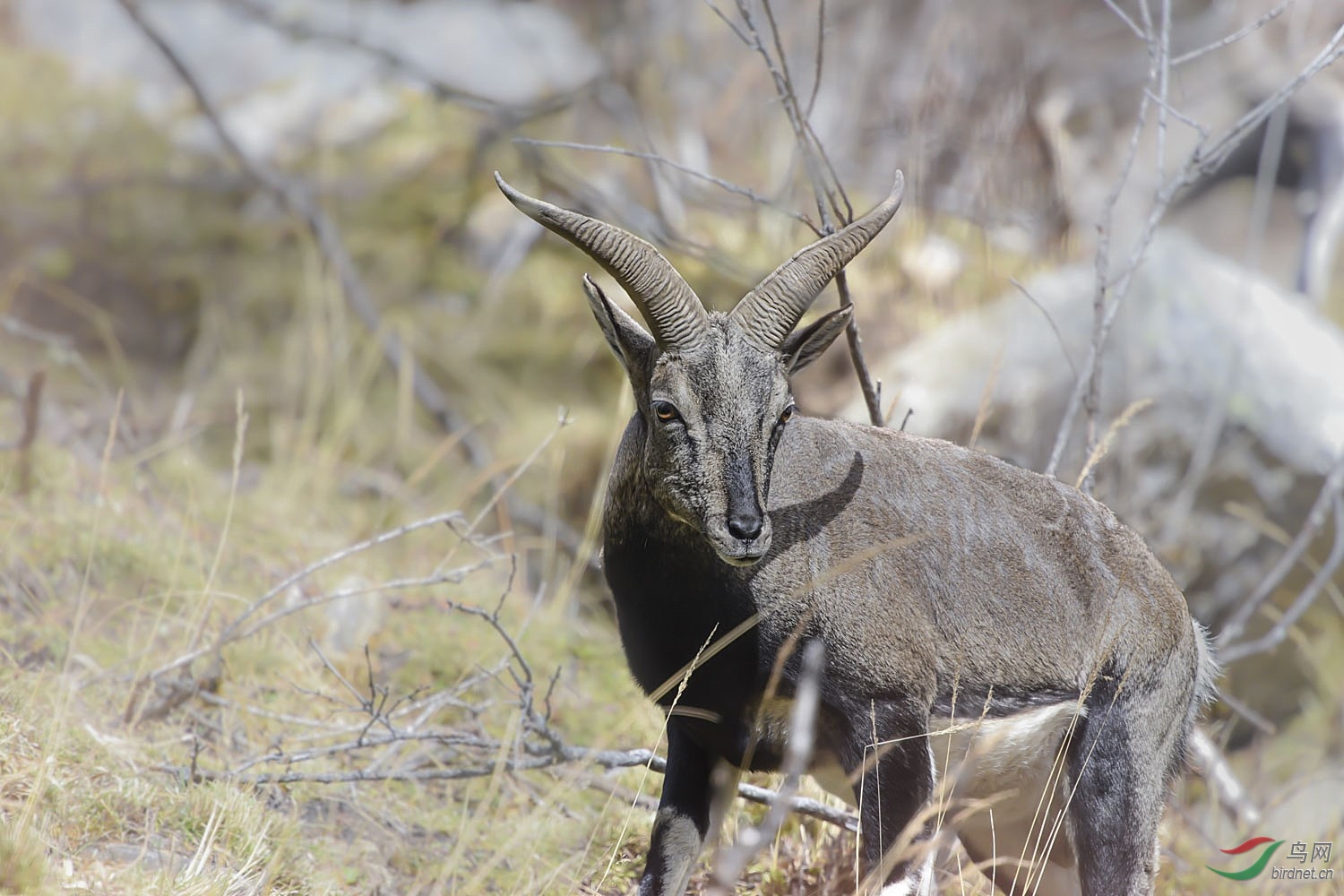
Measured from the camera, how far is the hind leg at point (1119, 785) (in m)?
4.40

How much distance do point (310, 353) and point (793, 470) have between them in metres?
7.59

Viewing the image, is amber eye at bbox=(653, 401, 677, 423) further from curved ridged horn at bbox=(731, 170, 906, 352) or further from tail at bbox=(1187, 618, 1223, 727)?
tail at bbox=(1187, 618, 1223, 727)

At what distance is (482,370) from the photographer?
1177 cm

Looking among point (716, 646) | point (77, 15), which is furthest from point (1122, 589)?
point (77, 15)

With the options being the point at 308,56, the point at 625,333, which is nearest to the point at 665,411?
the point at 625,333

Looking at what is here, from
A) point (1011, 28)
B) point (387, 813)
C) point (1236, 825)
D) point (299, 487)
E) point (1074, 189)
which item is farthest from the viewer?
point (1011, 28)

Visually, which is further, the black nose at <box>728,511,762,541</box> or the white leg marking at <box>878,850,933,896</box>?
the white leg marking at <box>878,850,933,896</box>

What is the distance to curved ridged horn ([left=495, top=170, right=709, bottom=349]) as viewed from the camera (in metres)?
4.02

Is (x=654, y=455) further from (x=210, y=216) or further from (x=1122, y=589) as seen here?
(x=210, y=216)

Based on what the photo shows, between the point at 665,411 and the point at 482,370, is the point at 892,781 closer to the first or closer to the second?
the point at 665,411

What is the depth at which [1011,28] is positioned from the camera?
13.8 m

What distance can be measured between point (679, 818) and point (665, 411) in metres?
1.42

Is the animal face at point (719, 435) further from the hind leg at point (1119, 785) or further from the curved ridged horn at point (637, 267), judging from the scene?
the hind leg at point (1119, 785)

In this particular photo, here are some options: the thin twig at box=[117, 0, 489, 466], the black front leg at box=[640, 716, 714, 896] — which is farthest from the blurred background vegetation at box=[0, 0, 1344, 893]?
the black front leg at box=[640, 716, 714, 896]
